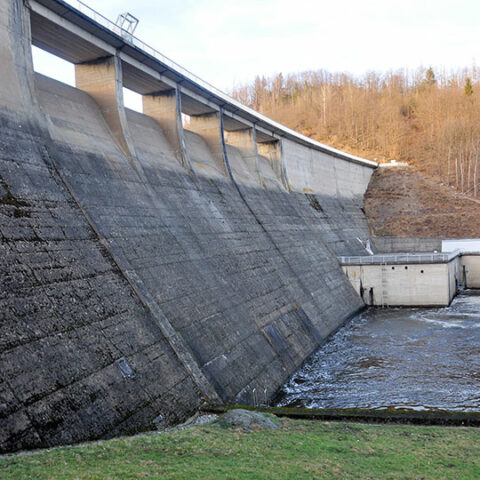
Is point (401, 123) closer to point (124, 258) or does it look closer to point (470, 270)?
point (470, 270)

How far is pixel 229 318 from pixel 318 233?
18.9m

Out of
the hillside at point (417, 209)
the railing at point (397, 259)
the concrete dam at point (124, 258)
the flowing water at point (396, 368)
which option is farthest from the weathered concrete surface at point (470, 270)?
the concrete dam at point (124, 258)

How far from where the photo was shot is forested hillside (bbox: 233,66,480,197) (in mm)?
54906

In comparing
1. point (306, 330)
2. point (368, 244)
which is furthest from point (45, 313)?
point (368, 244)

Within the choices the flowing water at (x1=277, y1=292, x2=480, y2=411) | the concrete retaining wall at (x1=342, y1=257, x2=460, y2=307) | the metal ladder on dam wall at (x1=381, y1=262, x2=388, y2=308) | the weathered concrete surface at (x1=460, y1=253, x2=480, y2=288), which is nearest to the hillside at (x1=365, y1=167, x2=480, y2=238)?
the weathered concrete surface at (x1=460, y1=253, x2=480, y2=288)

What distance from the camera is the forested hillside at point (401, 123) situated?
54906 millimetres

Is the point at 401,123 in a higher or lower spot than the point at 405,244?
higher

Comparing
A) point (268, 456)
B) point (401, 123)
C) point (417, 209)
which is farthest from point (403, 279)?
point (401, 123)

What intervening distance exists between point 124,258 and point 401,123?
59747 millimetres

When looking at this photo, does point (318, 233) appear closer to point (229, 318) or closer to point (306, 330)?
point (306, 330)

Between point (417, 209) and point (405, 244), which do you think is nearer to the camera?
point (405, 244)

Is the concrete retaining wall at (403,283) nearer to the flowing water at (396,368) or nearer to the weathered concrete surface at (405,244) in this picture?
the flowing water at (396,368)

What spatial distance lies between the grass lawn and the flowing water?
5540 mm

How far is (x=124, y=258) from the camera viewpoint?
1241cm
